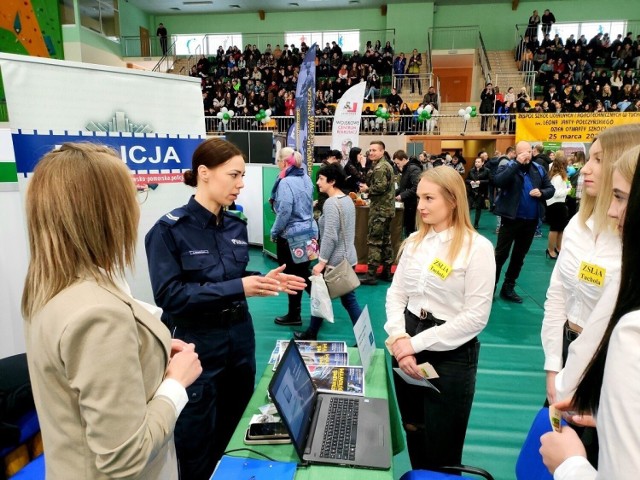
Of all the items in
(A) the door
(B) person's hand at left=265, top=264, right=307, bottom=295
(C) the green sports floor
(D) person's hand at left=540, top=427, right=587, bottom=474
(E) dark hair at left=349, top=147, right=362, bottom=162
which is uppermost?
(A) the door

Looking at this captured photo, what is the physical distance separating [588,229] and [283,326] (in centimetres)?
287

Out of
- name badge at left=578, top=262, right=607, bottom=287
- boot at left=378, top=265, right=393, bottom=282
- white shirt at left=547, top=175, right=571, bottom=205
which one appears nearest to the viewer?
name badge at left=578, top=262, right=607, bottom=287

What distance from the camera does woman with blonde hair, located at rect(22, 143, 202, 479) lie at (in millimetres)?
783

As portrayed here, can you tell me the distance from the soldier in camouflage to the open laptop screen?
154 inches

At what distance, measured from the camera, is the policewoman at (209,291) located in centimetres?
157

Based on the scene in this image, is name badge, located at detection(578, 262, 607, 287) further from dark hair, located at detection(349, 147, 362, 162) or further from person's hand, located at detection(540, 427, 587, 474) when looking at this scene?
dark hair, located at detection(349, 147, 362, 162)

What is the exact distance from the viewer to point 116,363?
791mm

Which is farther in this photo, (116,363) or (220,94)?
(220,94)

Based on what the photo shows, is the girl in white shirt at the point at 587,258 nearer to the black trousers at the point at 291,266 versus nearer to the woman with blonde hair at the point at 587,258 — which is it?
the woman with blonde hair at the point at 587,258

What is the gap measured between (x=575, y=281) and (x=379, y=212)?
12.5ft

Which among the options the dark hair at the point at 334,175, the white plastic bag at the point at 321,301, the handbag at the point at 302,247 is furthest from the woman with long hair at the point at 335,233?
the white plastic bag at the point at 321,301

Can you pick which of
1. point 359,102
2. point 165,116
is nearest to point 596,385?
point 165,116

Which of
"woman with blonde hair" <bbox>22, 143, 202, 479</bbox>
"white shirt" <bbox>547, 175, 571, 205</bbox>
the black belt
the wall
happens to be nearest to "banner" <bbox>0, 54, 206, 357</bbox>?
the black belt

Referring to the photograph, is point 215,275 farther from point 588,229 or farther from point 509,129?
point 509,129
